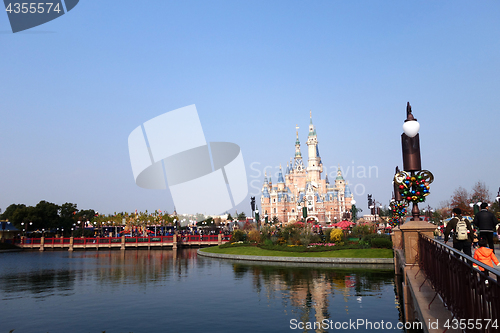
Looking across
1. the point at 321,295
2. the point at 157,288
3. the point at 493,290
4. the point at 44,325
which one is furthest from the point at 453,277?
the point at 157,288

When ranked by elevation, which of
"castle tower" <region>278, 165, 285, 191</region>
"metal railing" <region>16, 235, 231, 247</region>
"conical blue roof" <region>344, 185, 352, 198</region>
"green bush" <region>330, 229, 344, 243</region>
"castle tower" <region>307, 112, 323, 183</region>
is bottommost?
"metal railing" <region>16, 235, 231, 247</region>

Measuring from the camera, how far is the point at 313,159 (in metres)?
145

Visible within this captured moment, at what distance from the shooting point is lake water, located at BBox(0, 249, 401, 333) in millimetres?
13891

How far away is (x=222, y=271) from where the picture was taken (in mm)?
29656

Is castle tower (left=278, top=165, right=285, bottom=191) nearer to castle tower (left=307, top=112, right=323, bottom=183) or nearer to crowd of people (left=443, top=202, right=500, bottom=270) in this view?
castle tower (left=307, top=112, right=323, bottom=183)

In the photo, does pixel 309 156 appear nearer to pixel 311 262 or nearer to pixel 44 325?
pixel 311 262

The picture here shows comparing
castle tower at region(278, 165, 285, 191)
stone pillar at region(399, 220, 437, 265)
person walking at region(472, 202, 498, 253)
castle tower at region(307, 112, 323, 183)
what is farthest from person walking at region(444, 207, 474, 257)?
castle tower at region(307, 112, 323, 183)

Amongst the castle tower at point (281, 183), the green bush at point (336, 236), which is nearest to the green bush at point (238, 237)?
the green bush at point (336, 236)

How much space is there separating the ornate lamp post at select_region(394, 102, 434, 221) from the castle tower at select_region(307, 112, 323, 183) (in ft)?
424

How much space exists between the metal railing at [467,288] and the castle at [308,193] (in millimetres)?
121051

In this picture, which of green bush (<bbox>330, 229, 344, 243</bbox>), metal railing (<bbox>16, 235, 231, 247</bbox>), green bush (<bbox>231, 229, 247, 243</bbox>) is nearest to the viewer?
green bush (<bbox>330, 229, 344, 243</bbox>)

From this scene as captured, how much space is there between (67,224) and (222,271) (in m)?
84.6

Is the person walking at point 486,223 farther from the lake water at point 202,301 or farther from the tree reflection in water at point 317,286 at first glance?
the tree reflection in water at point 317,286

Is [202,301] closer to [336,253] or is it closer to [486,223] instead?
[486,223]
